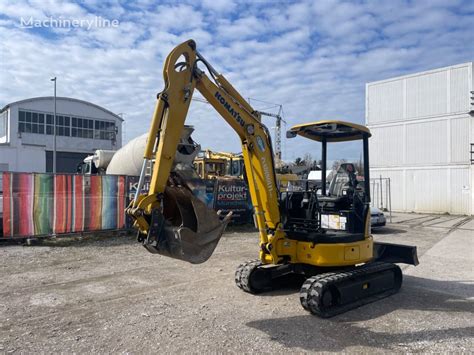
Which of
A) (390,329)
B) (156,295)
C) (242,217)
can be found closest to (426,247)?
(242,217)

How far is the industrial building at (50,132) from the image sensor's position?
43844mm

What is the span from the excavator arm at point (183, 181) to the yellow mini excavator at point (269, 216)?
0.05 feet

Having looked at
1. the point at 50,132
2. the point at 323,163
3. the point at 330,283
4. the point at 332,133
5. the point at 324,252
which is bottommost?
the point at 330,283

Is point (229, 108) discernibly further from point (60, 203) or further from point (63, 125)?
point (63, 125)

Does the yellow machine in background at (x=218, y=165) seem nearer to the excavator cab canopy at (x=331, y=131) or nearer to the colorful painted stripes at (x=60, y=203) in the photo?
the colorful painted stripes at (x=60, y=203)

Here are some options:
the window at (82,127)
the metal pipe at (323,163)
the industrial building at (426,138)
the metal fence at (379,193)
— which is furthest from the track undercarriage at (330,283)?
the window at (82,127)

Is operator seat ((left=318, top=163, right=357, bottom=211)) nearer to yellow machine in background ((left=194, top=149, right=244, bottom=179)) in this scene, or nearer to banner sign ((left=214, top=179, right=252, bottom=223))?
banner sign ((left=214, top=179, right=252, bottom=223))

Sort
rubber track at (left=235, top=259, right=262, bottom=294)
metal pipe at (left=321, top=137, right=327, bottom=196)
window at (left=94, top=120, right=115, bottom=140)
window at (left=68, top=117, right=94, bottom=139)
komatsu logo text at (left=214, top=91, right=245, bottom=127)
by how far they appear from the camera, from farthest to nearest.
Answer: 1. window at (left=94, top=120, right=115, bottom=140)
2. window at (left=68, top=117, right=94, bottom=139)
3. metal pipe at (left=321, top=137, right=327, bottom=196)
4. rubber track at (left=235, top=259, right=262, bottom=294)
5. komatsu logo text at (left=214, top=91, right=245, bottom=127)

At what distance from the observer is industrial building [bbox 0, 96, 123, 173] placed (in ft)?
144

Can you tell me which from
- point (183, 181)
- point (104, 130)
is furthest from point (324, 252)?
point (104, 130)

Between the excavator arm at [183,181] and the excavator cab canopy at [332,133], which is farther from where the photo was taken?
the excavator cab canopy at [332,133]

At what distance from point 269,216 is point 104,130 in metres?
47.6

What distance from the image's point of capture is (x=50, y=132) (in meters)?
47.4

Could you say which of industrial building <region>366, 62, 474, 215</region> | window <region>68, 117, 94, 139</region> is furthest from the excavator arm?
window <region>68, 117, 94, 139</region>
